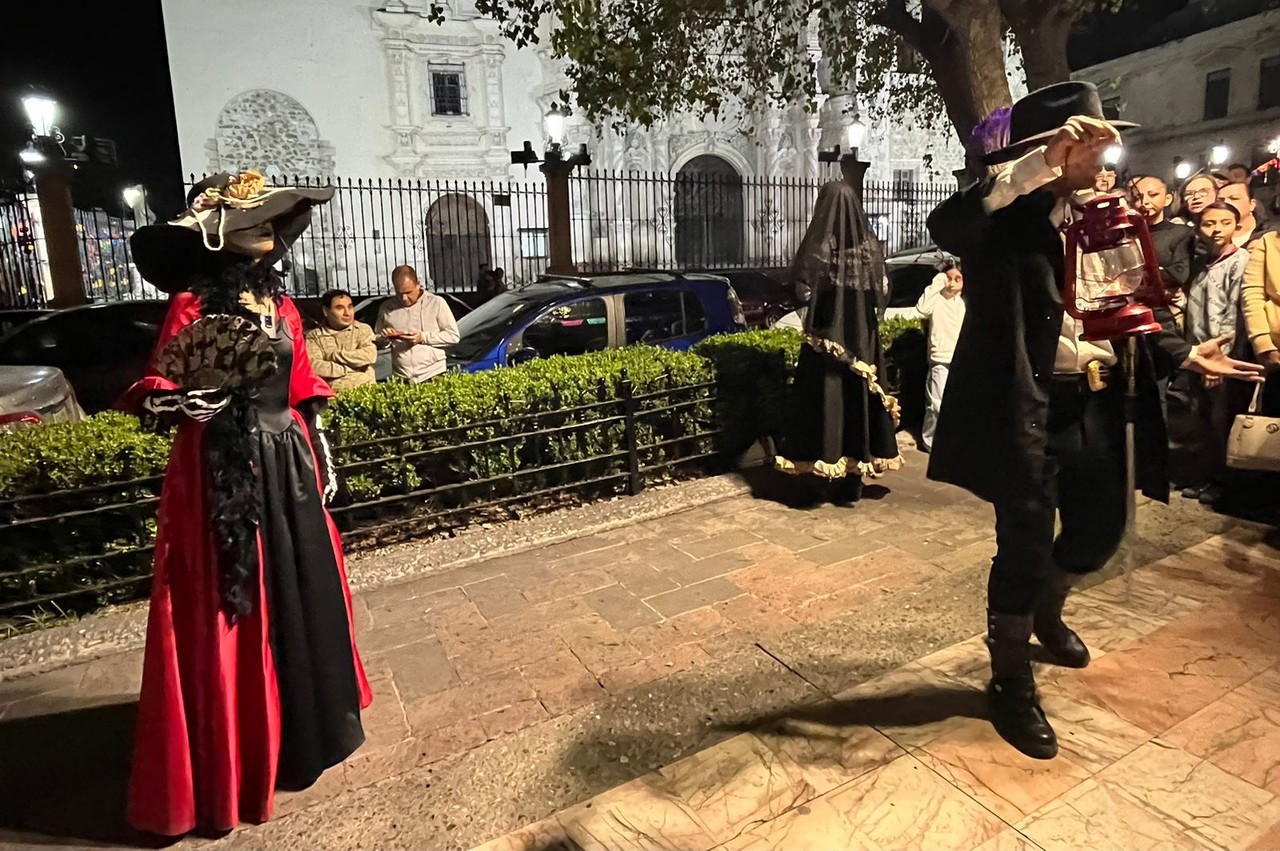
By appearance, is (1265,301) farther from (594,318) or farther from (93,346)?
(93,346)

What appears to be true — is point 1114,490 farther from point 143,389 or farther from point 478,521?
point 478,521

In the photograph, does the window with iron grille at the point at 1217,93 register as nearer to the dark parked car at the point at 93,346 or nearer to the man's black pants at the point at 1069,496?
the man's black pants at the point at 1069,496

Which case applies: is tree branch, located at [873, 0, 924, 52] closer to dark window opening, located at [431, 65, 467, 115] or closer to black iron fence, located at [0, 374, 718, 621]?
black iron fence, located at [0, 374, 718, 621]

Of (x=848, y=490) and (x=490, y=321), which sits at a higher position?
(x=490, y=321)

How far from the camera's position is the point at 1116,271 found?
276 cm

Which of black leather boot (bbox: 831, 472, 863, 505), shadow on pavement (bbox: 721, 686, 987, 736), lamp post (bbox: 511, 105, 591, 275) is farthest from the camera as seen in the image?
lamp post (bbox: 511, 105, 591, 275)

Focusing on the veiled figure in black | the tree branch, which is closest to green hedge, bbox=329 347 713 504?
the veiled figure in black

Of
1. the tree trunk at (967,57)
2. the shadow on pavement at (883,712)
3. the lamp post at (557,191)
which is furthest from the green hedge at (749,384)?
the lamp post at (557,191)

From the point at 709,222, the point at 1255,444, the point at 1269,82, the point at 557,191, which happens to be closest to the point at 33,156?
the point at 557,191

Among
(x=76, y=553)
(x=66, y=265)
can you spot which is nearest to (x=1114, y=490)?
(x=76, y=553)

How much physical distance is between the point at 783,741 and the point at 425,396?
3255 mm

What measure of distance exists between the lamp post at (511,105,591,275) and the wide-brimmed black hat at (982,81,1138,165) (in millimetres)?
12336

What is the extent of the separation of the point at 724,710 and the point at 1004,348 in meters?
1.79

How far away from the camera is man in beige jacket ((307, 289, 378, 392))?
629 cm
